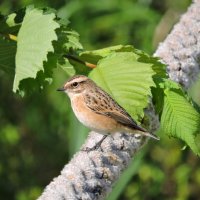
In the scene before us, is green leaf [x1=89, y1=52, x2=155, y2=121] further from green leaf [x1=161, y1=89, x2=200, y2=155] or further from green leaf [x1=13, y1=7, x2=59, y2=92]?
green leaf [x1=13, y1=7, x2=59, y2=92]

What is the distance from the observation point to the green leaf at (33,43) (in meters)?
2.20

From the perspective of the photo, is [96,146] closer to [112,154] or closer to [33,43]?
[112,154]

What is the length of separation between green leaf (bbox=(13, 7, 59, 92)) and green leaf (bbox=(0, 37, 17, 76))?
71 millimetres

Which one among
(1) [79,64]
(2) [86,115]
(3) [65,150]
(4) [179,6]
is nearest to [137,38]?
(4) [179,6]

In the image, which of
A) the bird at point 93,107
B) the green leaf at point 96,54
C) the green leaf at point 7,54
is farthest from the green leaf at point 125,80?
the bird at point 93,107

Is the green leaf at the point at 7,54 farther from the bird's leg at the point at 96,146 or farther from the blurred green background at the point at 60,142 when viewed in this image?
the blurred green background at the point at 60,142

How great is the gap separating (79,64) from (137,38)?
3.94 meters

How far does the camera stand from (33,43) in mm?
2268

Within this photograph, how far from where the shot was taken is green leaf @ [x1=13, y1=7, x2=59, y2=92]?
2.20 metres

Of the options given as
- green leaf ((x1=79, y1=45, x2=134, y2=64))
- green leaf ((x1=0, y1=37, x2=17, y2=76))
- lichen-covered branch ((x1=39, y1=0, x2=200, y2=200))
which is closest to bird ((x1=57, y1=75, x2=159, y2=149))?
lichen-covered branch ((x1=39, y1=0, x2=200, y2=200))

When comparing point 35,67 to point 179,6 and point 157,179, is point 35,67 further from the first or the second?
point 179,6

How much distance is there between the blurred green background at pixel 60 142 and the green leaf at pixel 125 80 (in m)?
3.48

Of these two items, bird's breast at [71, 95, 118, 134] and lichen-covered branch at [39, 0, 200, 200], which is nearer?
lichen-covered branch at [39, 0, 200, 200]

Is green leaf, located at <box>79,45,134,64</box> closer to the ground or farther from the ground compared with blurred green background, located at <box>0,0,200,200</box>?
farther from the ground
